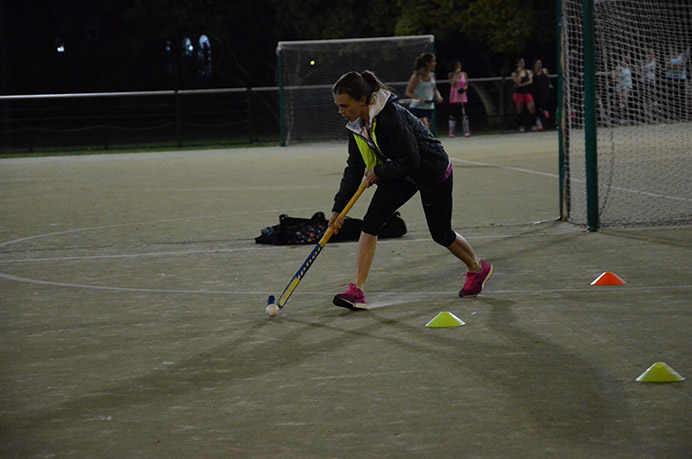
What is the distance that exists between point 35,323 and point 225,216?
5699 millimetres

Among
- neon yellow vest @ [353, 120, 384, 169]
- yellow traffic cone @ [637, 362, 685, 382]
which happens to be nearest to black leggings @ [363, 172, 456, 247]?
neon yellow vest @ [353, 120, 384, 169]

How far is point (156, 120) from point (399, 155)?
25.6 metres

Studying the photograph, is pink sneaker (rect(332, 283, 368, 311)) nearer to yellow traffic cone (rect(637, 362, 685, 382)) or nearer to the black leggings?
the black leggings

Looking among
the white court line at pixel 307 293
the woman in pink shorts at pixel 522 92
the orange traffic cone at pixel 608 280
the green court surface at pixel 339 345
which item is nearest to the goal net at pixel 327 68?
the woman in pink shorts at pixel 522 92

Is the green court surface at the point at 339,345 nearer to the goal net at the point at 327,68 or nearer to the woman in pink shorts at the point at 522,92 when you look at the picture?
the goal net at the point at 327,68

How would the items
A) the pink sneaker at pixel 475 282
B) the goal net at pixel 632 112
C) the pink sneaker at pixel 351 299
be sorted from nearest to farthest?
the pink sneaker at pixel 351 299, the pink sneaker at pixel 475 282, the goal net at pixel 632 112

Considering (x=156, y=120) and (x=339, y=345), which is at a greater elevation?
(x=156, y=120)

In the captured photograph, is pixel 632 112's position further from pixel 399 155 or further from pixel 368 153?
pixel 399 155

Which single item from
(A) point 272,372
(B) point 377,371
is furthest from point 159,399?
(B) point 377,371

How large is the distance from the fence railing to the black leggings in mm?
22229

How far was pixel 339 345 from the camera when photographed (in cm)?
599

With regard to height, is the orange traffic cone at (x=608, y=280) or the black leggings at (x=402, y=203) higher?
the black leggings at (x=402, y=203)

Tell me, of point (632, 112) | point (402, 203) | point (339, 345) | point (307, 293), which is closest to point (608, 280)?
point (402, 203)

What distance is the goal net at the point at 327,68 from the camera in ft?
86.3
